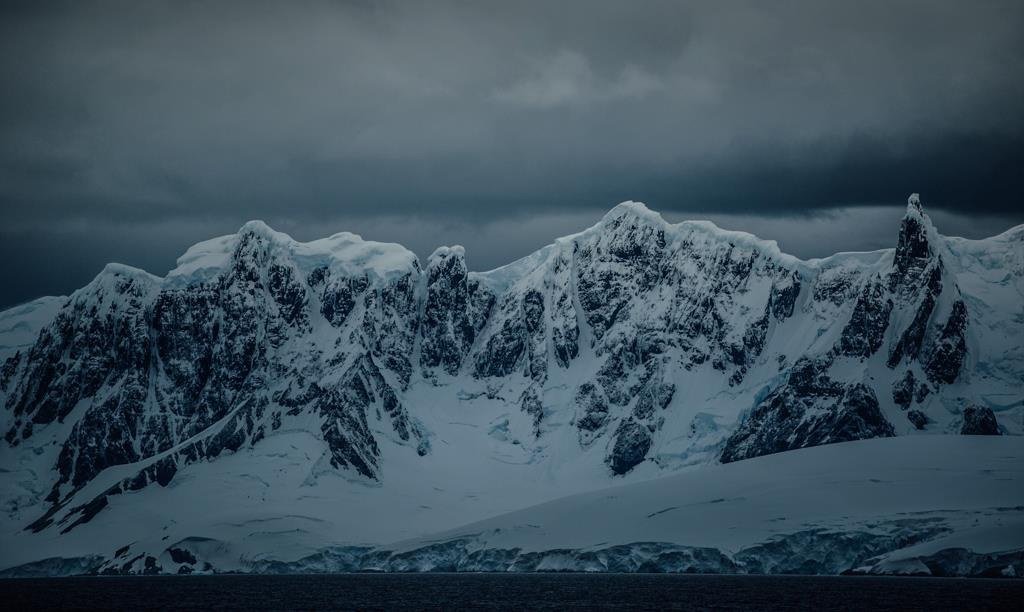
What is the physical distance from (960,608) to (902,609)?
884 centimetres

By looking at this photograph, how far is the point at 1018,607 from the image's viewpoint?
190000 mm

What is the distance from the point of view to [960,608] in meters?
196

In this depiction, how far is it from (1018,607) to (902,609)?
17048 millimetres

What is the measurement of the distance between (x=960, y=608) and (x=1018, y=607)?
9.31 m

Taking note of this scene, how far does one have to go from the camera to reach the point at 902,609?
648 ft
